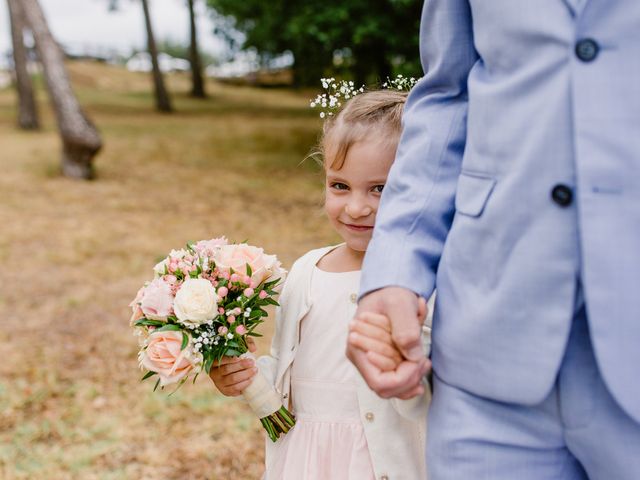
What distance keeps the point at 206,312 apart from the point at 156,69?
2231 centimetres

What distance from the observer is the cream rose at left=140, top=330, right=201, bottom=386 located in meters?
1.91

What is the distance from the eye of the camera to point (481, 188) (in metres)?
1.41

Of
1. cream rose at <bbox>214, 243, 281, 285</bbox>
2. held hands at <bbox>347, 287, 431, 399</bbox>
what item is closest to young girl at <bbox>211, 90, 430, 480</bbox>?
cream rose at <bbox>214, 243, 281, 285</bbox>

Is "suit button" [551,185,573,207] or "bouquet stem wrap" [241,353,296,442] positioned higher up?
"suit button" [551,185,573,207]

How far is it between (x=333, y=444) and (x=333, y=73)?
458 inches

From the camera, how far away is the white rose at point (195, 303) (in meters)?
1.88

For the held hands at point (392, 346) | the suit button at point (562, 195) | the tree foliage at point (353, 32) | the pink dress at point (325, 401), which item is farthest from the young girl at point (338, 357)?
the tree foliage at point (353, 32)

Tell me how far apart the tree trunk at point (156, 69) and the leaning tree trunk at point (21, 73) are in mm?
5280

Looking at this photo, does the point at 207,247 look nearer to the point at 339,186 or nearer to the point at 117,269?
the point at 339,186

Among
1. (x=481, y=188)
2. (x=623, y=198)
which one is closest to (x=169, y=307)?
Answer: (x=481, y=188)

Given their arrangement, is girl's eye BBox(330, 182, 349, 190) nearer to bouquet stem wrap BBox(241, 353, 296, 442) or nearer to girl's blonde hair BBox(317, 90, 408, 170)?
girl's blonde hair BBox(317, 90, 408, 170)

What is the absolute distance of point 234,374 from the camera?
2057 millimetres

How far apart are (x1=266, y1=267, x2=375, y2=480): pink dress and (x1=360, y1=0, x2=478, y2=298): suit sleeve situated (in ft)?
1.94

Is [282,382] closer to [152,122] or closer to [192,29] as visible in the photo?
[152,122]
